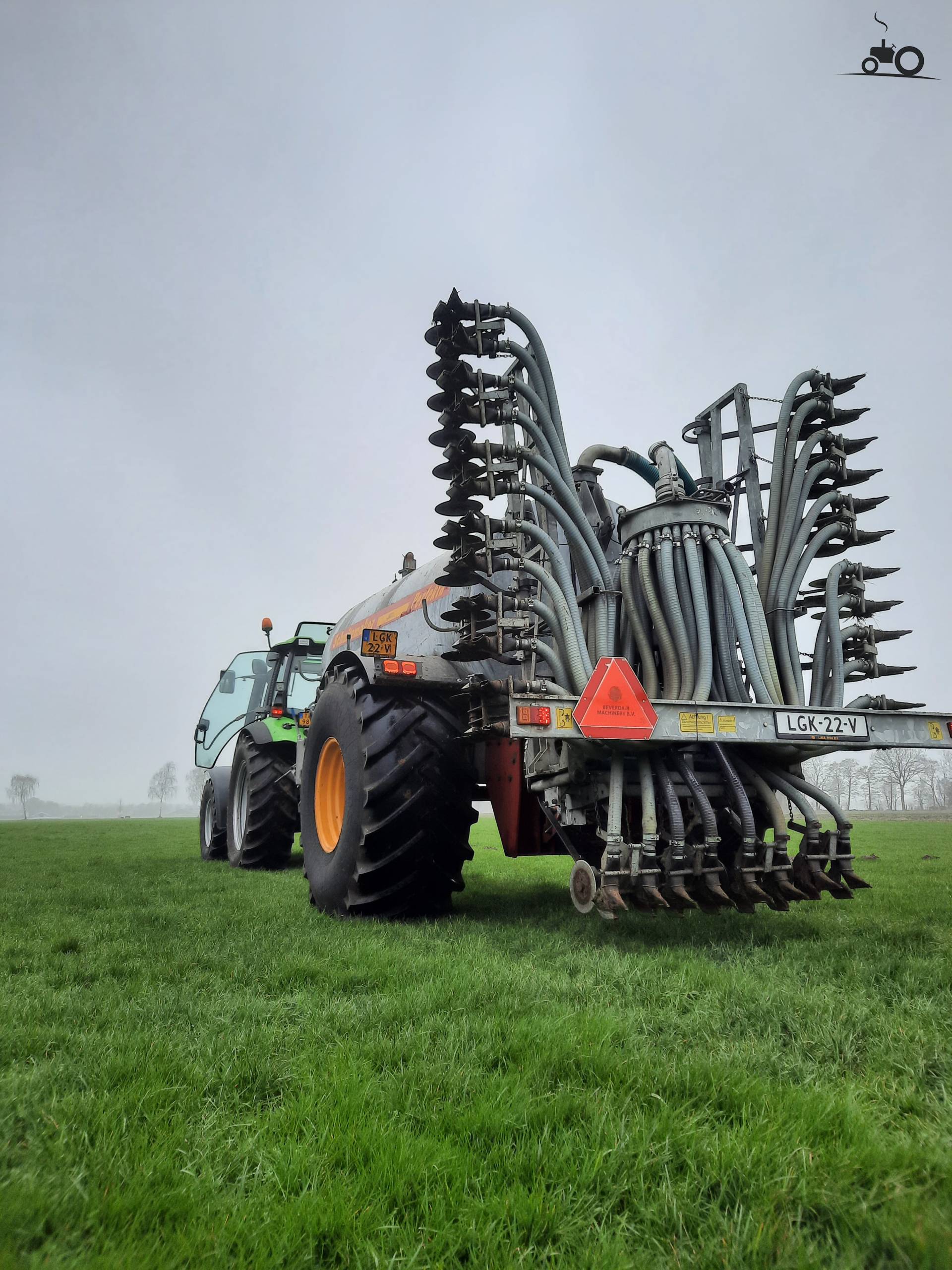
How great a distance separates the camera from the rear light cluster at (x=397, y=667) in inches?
167

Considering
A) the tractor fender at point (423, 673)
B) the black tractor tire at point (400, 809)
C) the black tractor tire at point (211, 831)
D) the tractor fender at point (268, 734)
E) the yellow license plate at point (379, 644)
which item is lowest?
the black tractor tire at point (211, 831)

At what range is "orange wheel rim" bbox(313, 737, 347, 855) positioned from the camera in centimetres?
511

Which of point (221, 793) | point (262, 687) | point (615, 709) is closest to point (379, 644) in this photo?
point (615, 709)

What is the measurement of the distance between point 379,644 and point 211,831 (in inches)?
237

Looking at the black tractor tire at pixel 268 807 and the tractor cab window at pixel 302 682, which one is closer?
the black tractor tire at pixel 268 807

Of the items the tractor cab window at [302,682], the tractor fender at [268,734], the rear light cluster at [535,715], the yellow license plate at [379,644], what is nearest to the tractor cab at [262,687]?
the tractor cab window at [302,682]

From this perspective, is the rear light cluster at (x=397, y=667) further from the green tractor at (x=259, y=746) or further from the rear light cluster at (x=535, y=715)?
the green tractor at (x=259, y=746)

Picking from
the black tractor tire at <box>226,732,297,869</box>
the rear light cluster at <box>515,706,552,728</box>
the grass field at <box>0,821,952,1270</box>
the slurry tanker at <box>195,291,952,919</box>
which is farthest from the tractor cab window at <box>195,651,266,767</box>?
the rear light cluster at <box>515,706,552,728</box>

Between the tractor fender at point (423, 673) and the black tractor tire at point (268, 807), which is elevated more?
the tractor fender at point (423, 673)

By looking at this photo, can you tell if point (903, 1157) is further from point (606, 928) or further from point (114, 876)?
point (114, 876)

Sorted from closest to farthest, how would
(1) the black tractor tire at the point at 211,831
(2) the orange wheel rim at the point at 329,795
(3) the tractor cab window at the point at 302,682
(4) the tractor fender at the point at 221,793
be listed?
(2) the orange wheel rim at the point at 329,795 → (3) the tractor cab window at the point at 302,682 → (4) the tractor fender at the point at 221,793 → (1) the black tractor tire at the point at 211,831

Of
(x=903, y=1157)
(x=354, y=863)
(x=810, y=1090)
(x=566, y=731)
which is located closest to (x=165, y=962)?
(x=354, y=863)

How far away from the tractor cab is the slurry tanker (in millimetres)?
4293

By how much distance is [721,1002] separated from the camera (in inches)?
97.0
